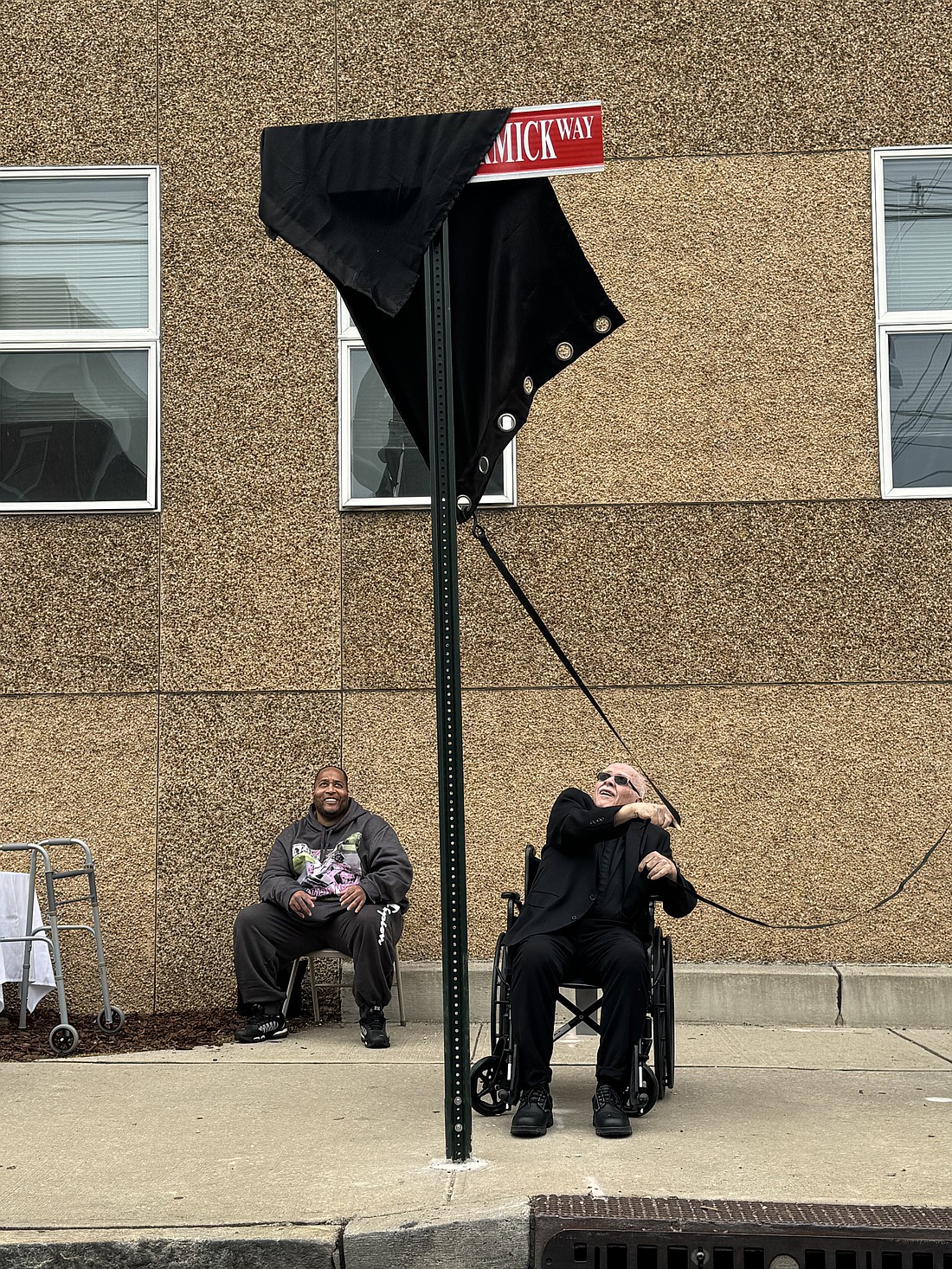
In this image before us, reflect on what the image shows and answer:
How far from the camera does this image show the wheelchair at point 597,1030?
17.2 feet

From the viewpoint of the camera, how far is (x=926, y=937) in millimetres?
7516

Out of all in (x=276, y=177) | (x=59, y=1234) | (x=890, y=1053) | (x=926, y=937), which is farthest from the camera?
(x=926, y=937)

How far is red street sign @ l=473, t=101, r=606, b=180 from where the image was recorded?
4680mm

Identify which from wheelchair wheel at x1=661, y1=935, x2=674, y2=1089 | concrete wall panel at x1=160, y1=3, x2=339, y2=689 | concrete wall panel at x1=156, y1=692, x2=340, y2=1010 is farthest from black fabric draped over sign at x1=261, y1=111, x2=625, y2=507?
concrete wall panel at x1=156, y1=692, x2=340, y2=1010

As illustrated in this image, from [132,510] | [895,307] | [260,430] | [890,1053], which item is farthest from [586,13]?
[890,1053]

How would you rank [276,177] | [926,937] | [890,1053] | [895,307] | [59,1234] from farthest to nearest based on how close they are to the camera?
[895,307] < [926,937] < [890,1053] < [276,177] < [59,1234]

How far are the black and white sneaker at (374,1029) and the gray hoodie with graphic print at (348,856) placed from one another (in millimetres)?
542

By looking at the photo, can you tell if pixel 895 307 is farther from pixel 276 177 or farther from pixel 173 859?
pixel 173 859

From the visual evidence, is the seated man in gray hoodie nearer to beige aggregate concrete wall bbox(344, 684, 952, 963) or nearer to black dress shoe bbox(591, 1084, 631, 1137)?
beige aggregate concrete wall bbox(344, 684, 952, 963)

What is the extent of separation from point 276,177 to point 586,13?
395cm

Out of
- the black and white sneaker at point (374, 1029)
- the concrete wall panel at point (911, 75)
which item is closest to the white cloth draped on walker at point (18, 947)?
the black and white sneaker at point (374, 1029)

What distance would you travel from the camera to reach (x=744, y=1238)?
12.8 ft

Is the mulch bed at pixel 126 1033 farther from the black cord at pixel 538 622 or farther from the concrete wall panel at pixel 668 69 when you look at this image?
the concrete wall panel at pixel 668 69

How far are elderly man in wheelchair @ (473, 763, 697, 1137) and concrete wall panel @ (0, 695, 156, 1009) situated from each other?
2.60 m
